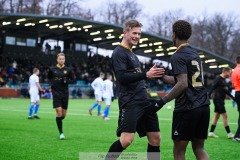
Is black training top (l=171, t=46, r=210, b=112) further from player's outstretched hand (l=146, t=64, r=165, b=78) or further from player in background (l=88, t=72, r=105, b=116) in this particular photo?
player in background (l=88, t=72, r=105, b=116)

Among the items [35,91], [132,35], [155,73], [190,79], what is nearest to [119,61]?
[132,35]

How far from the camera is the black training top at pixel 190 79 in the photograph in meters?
6.24

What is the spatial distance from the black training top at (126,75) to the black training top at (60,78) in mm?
6069

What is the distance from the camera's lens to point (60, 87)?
12898 mm

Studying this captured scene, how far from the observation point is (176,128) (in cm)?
632

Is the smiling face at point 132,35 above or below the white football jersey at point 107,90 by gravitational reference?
above

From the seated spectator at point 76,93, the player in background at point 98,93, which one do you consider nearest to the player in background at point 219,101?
the player in background at point 98,93

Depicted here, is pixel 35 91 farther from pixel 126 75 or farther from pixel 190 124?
pixel 190 124

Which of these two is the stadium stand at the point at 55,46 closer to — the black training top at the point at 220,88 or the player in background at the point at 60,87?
the black training top at the point at 220,88

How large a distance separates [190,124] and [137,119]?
93cm

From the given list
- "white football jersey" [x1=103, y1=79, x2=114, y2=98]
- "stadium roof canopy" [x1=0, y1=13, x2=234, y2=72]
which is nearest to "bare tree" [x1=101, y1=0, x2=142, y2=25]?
"stadium roof canopy" [x1=0, y1=13, x2=234, y2=72]

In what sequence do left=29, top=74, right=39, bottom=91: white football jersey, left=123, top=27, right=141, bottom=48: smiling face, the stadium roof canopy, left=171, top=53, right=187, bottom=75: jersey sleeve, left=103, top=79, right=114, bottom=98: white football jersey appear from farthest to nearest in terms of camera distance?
the stadium roof canopy
left=29, top=74, right=39, bottom=91: white football jersey
left=103, top=79, right=114, bottom=98: white football jersey
left=123, top=27, right=141, bottom=48: smiling face
left=171, top=53, right=187, bottom=75: jersey sleeve

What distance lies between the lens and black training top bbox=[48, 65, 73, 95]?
42.3 feet

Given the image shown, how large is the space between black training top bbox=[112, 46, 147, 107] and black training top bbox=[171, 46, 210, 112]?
0.71 metres
